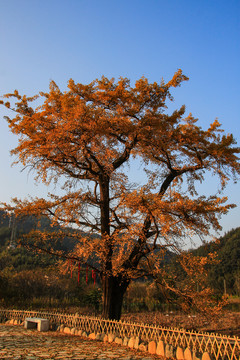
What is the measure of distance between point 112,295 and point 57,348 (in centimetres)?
333

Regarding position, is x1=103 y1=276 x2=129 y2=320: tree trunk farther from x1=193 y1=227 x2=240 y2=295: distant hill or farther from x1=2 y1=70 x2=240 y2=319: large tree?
x1=193 y1=227 x2=240 y2=295: distant hill

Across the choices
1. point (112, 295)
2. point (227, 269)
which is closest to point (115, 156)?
point (112, 295)

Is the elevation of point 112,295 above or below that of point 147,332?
above

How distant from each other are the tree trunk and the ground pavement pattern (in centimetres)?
158

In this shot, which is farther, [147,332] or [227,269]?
[227,269]

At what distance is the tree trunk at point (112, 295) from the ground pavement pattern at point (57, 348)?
158cm

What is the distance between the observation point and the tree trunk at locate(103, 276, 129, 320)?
36.4ft

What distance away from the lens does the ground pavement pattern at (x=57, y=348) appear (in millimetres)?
7207

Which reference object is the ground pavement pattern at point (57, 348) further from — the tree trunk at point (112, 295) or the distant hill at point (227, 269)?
the distant hill at point (227, 269)

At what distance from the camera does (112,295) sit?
1125cm

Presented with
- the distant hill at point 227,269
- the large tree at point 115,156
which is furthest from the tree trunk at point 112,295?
the distant hill at point 227,269

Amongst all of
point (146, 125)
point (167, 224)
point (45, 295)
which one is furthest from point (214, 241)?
point (45, 295)

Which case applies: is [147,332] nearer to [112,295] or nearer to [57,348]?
[57,348]

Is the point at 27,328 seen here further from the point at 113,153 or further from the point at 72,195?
the point at 113,153
